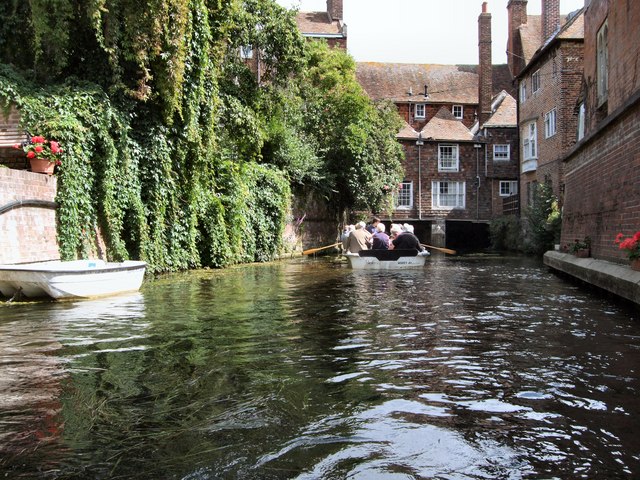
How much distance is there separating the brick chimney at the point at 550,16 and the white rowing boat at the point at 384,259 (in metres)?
24.9

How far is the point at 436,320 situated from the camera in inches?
350

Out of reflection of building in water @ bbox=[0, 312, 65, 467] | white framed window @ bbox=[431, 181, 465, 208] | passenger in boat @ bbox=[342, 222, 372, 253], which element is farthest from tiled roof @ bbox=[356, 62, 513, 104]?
reflection of building in water @ bbox=[0, 312, 65, 467]

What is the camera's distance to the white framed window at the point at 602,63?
719 inches

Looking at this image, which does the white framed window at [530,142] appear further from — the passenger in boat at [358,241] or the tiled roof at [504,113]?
the passenger in boat at [358,241]

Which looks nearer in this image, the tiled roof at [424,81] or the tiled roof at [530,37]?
the tiled roof at [530,37]

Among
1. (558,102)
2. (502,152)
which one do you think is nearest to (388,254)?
(558,102)

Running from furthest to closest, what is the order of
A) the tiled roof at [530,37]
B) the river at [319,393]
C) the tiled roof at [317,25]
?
1. the tiled roof at [317,25]
2. the tiled roof at [530,37]
3. the river at [319,393]

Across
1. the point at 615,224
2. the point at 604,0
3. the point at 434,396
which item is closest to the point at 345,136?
the point at 604,0

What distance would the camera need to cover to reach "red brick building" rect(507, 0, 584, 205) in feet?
102

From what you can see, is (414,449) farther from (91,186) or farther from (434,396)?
(91,186)

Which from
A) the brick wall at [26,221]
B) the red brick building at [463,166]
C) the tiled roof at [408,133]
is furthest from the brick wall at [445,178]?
the brick wall at [26,221]

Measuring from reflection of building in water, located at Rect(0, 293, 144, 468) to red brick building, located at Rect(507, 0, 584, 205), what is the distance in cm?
2255

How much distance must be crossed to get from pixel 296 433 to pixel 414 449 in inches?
30.4

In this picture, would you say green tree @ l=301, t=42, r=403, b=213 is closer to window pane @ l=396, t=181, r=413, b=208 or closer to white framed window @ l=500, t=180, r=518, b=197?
window pane @ l=396, t=181, r=413, b=208
